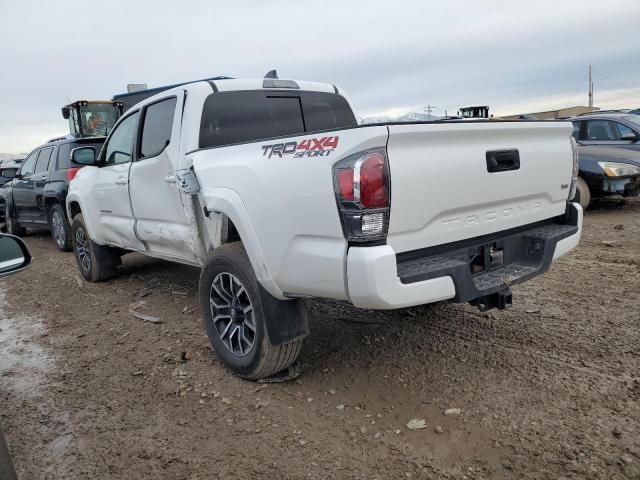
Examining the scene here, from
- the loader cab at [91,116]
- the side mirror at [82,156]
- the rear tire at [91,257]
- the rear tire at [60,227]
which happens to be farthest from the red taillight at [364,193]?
the loader cab at [91,116]

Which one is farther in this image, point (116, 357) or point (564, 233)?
point (116, 357)

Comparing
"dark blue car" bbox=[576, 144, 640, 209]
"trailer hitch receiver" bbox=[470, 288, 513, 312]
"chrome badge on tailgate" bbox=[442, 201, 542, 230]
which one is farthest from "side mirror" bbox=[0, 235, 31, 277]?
"dark blue car" bbox=[576, 144, 640, 209]

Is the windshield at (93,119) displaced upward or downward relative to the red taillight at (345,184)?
upward

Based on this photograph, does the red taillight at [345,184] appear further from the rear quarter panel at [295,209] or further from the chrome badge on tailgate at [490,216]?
the chrome badge on tailgate at [490,216]

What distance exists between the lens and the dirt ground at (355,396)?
255cm

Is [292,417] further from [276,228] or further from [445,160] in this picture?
[445,160]

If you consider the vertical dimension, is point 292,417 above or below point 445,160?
below

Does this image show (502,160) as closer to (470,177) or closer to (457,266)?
(470,177)

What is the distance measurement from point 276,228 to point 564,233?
6.36ft

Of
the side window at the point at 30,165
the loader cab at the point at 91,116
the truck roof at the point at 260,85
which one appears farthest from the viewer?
the loader cab at the point at 91,116

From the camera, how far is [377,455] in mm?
2580

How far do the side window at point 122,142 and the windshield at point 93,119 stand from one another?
10.3 meters

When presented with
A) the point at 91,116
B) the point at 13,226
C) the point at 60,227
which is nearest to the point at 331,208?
the point at 60,227

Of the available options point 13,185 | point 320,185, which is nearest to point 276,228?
point 320,185
